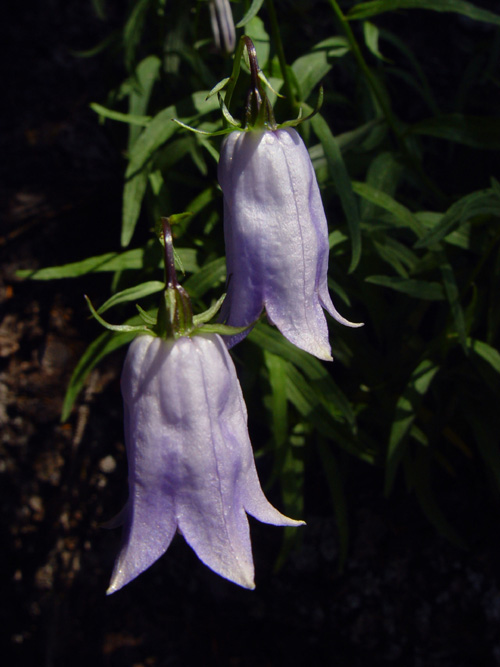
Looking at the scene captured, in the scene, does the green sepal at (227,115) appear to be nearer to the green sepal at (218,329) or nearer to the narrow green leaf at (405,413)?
the green sepal at (218,329)

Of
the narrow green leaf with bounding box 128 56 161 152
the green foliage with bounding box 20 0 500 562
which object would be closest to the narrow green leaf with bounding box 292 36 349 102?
the green foliage with bounding box 20 0 500 562

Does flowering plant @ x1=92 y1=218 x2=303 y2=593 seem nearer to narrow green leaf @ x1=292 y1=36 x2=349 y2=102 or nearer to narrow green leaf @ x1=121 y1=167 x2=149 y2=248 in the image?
narrow green leaf @ x1=121 y1=167 x2=149 y2=248

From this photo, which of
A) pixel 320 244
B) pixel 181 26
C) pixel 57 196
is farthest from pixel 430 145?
pixel 57 196

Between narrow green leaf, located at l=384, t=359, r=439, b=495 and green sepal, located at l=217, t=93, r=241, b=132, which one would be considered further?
narrow green leaf, located at l=384, t=359, r=439, b=495

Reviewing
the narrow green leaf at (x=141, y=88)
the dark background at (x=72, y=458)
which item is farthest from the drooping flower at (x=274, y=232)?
the dark background at (x=72, y=458)

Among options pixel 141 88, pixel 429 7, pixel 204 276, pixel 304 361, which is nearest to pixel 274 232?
pixel 204 276

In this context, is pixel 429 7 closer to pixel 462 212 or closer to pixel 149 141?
pixel 462 212
